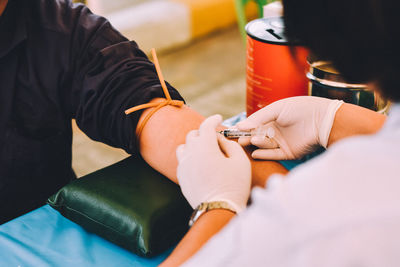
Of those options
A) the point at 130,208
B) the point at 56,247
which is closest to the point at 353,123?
Result: the point at 130,208

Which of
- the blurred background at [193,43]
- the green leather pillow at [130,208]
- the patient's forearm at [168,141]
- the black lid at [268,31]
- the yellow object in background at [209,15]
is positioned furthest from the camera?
the yellow object in background at [209,15]

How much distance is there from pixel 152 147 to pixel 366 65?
0.61 meters

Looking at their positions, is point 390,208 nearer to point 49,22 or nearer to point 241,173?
point 241,173

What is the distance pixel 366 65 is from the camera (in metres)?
0.50

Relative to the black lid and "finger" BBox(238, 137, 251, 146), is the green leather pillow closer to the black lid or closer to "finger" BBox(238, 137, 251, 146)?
"finger" BBox(238, 137, 251, 146)

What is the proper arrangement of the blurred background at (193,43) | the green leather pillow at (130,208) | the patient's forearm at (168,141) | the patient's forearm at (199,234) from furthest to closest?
the blurred background at (193,43), the patient's forearm at (168,141), the green leather pillow at (130,208), the patient's forearm at (199,234)

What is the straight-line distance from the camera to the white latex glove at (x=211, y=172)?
0.81 metres

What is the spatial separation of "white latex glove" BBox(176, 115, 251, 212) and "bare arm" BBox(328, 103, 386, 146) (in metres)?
0.26

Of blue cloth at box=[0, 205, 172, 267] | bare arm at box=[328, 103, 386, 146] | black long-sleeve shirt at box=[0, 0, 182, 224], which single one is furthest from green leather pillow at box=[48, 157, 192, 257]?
bare arm at box=[328, 103, 386, 146]

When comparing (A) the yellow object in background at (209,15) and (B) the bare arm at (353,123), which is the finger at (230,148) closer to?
(B) the bare arm at (353,123)

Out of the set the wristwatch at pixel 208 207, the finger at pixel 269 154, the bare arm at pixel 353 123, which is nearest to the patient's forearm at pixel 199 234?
the wristwatch at pixel 208 207

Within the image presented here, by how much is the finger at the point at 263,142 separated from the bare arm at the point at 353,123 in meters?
0.13

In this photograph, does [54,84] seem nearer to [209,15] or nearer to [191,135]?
[191,135]

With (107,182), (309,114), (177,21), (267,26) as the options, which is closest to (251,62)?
Answer: (267,26)
